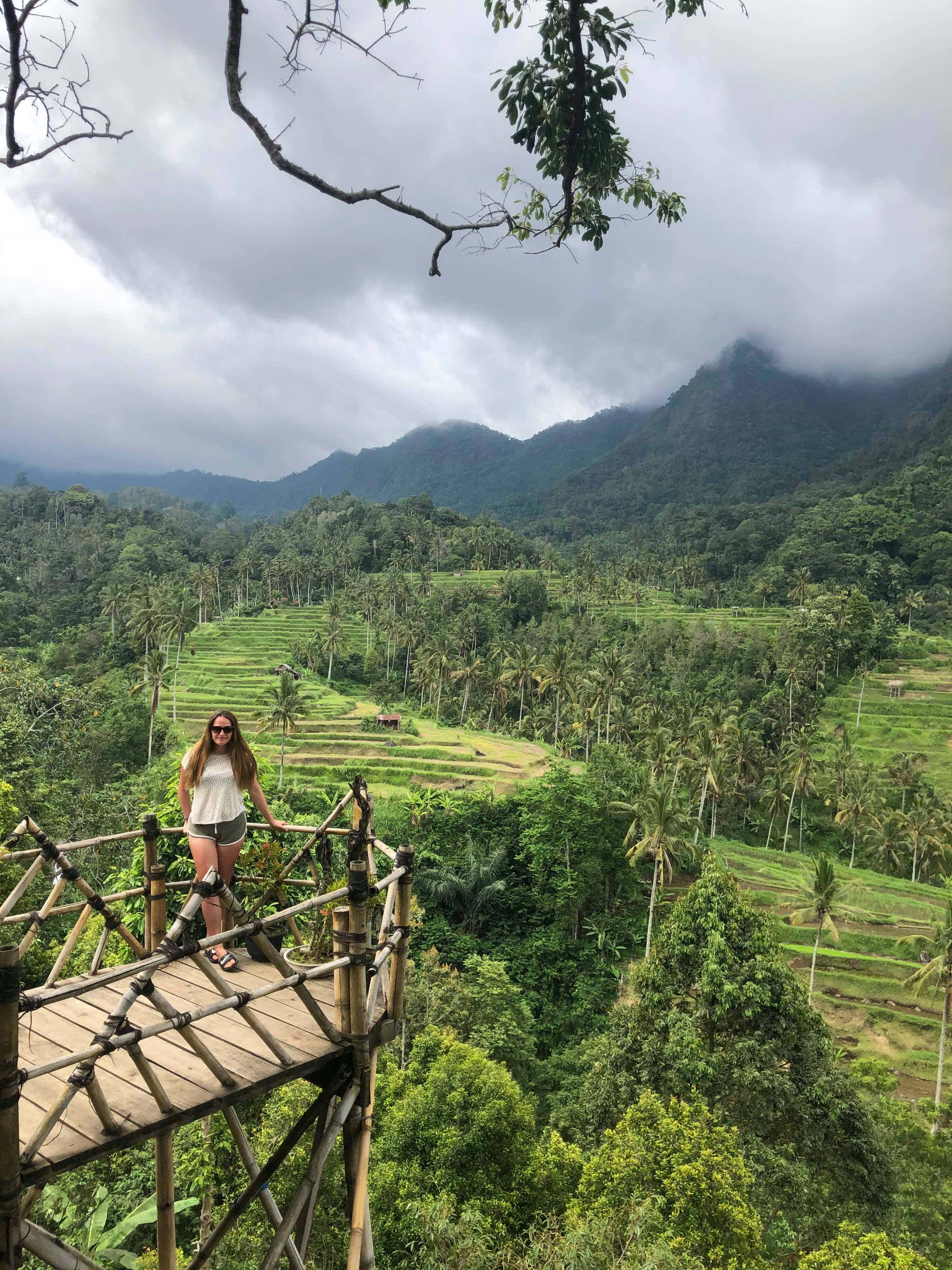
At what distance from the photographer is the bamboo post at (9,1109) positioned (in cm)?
190

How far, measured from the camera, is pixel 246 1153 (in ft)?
10.1

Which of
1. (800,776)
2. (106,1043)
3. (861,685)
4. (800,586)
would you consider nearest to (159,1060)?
(106,1043)

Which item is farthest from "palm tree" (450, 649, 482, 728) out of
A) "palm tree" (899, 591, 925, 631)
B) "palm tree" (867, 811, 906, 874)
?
"palm tree" (899, 591, 925, 631)

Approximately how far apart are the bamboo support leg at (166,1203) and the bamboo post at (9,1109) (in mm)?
763

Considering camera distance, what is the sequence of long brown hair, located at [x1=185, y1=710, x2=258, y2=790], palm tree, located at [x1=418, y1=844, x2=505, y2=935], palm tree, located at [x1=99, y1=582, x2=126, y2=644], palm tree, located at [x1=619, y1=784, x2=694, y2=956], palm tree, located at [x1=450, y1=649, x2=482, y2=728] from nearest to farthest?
long brown hair, located at [x1=185, y1=710, x2=258, y2=790] → palm tree, located at [x1=619, y1=784, x2=694, y2=956] → palm tree, located at [x1=418, y1=844, x2=505, y2=935] → palm tree, located at [x1=450, y1=649, x2=482, y2=728] → palm tree, located at [x1=99, y1=582, x2=126, y2=644]

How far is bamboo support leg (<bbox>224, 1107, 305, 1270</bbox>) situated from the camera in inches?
115

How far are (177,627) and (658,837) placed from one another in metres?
32.9

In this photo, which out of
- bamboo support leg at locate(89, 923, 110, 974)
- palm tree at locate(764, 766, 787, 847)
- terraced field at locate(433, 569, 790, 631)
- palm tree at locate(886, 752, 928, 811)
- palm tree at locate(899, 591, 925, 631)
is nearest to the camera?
bamboo support leg at locate(89, 923, 110, 974)

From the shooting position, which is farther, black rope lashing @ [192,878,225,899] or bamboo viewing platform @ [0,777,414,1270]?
black rope lashing @ [192,878,225,899]

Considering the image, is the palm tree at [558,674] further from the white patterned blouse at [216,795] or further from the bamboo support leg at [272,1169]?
the bamboo support leg at [272,1169]

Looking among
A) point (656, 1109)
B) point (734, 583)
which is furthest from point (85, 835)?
point (734, 583)

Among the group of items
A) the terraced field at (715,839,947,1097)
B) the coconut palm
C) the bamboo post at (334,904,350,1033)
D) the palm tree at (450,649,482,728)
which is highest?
the bamboo post at (334,904,350,1033)

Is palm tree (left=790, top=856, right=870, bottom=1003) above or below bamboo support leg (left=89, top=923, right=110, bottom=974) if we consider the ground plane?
below

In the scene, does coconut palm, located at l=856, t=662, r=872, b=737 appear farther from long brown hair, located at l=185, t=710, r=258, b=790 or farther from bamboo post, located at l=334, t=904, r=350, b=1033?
bamboo post, located at l=334, t=904, r=350, b=1033
